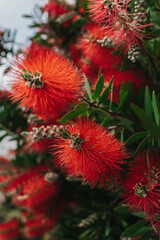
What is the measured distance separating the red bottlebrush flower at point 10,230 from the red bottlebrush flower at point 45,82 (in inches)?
36.5

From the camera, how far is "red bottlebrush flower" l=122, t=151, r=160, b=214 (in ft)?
1.64

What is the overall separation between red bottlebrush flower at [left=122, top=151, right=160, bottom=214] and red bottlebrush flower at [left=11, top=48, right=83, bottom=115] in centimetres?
21

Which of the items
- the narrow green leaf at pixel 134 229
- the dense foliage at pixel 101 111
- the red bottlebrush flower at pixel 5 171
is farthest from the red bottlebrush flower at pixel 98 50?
the red bottlebrush flower at pixel 5 171

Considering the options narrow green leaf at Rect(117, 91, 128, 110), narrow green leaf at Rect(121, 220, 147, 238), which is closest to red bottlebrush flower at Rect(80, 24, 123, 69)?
narrow green leaf at Rect(117, 91, 128, 110)

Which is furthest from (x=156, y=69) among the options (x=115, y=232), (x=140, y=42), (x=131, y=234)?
(x=115, y=232)

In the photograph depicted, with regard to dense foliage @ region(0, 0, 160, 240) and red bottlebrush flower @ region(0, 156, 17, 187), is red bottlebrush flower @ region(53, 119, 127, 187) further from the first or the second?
red bottlebrush flower @ region(0, 156, 17, 187)

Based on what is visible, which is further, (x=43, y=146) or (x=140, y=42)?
(x=43, y=146)

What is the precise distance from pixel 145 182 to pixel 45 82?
0.30 metres

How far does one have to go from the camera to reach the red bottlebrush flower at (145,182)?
1.64ft

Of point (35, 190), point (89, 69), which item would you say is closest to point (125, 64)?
point (89, 69)

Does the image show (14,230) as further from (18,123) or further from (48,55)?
(48,55)

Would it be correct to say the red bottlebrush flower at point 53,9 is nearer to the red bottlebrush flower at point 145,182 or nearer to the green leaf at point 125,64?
the green leaf at point 125,64

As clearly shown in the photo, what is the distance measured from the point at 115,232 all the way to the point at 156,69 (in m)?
0.53

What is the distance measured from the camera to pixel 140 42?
1.77 feet
